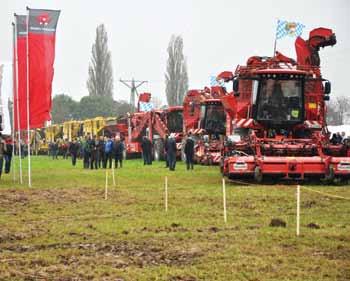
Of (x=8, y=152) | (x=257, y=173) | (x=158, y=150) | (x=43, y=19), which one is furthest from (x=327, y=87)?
(x=158, y=150)

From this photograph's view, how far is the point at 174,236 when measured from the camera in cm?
1137

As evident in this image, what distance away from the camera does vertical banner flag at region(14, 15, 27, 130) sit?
2341 cm

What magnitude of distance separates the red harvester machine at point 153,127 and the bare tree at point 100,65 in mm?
36819

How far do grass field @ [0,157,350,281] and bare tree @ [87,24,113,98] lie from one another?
6745 cm

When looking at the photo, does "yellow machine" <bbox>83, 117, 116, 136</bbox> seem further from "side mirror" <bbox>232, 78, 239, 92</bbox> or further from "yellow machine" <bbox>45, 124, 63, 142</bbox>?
"side mirror" <bbox>232, 78, 239, 92</bbox>

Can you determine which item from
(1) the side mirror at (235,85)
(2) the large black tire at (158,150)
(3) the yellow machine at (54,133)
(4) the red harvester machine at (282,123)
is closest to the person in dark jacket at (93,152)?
(2) the large black tire at (158,150)

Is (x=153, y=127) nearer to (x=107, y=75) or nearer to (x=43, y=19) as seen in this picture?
(x=43, y=19)

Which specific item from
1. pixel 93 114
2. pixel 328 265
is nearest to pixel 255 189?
pixel 328 265

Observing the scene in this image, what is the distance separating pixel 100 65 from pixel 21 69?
63041 mm

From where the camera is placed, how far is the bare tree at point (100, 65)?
3381 inches

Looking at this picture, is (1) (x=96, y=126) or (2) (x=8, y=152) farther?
(1) (x=96, y=126)

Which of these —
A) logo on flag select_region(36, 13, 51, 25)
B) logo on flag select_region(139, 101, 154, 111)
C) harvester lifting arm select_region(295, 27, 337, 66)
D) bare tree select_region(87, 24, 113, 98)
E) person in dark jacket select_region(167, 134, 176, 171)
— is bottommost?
person in dark jacket select_region(167, 134, 176, 171)

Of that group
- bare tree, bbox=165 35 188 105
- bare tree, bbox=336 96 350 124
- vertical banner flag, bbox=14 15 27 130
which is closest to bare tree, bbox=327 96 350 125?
bare tree, bbox=336 96 350 124

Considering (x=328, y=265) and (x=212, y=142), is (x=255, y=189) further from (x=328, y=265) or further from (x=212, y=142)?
(x=212, y=142)
